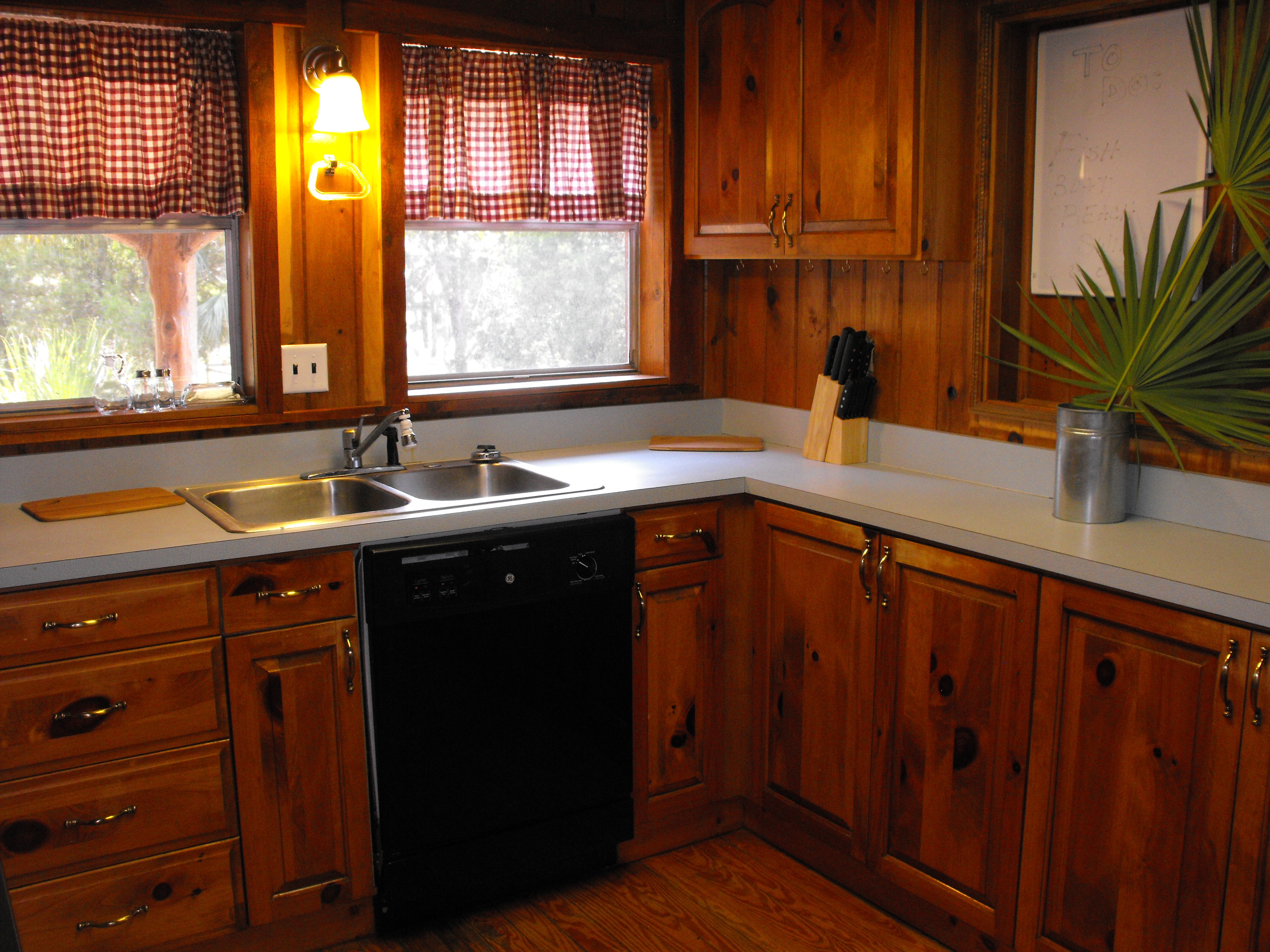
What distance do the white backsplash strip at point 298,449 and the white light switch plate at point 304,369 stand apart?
11 cm

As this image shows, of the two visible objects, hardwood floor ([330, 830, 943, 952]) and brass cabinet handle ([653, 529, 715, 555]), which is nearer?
hardwood floor ([330, 830, 943, 952])

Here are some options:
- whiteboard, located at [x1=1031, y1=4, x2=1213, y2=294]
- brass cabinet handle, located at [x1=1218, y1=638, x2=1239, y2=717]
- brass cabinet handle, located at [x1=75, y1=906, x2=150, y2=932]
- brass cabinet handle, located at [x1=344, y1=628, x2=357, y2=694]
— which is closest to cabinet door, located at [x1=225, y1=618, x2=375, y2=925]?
brass cabinet handle, located at [x1=344, y1=628, x2=357, y2=694]

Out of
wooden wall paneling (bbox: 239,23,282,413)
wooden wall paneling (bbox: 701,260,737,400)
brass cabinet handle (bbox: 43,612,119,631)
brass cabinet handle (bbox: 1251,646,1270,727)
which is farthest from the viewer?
wooden wall paneling (bbox: 701,260,737,400)

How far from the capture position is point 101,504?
8.30ft

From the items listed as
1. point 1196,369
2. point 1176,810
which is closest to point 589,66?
point 1196,369

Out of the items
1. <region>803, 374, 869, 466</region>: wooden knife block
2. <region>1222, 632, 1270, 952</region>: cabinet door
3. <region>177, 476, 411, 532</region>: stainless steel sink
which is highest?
<region>803, 374, 869, 466</region>: wooden knife block

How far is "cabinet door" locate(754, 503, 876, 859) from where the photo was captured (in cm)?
262

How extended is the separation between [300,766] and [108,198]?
4.54 ft

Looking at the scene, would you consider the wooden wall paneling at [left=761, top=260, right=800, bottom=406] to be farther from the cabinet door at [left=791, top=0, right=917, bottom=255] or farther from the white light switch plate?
the white light switch plate

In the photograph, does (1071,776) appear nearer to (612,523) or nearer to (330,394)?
(612,523)

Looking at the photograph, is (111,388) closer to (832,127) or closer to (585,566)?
(585,566)

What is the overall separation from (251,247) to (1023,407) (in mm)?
1869

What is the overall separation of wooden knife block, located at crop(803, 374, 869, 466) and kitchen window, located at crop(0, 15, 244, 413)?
5.08 feet

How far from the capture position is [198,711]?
90.1 inches
